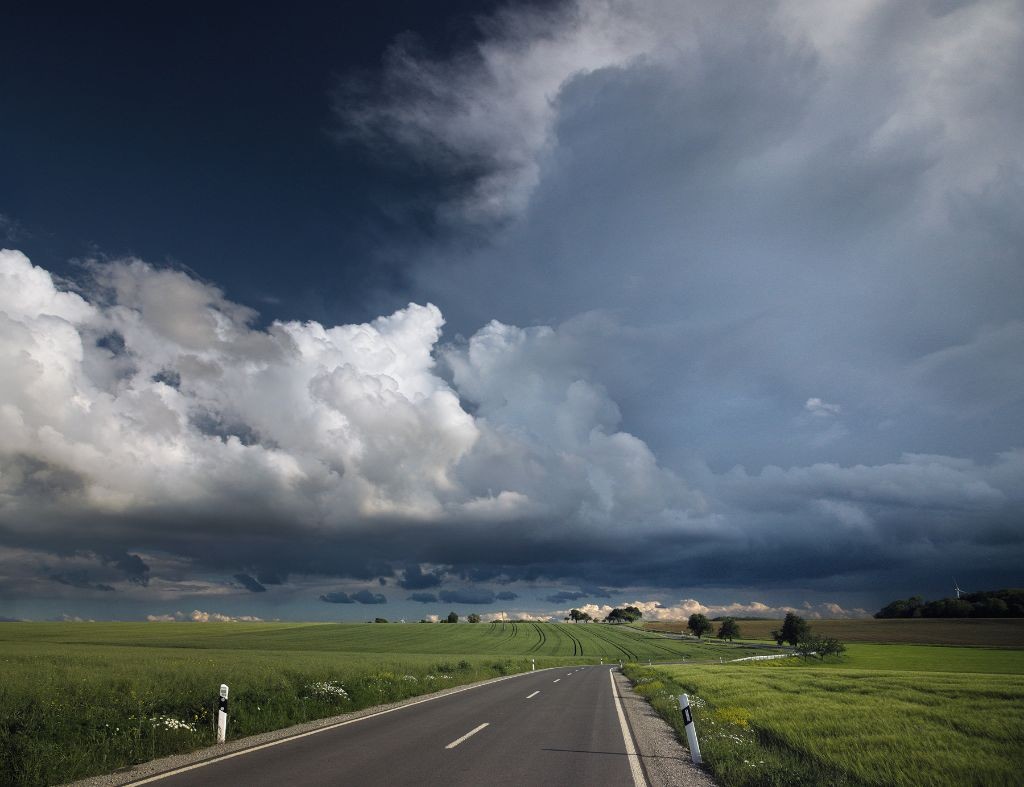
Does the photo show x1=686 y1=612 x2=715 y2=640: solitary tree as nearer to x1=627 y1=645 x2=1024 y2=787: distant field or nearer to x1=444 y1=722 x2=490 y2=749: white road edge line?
x1=627 y1=645 x2=1024 y2=787: distant field

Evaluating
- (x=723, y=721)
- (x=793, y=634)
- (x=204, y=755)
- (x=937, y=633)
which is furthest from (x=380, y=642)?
(x=937, y=633)

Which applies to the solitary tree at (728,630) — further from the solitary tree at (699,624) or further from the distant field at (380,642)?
the distant field at (380,642)

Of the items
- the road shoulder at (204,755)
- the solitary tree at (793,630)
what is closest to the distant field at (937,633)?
the solitary tree at (793,630)

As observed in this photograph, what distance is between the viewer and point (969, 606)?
118 m

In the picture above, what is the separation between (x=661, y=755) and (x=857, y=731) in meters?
4.83

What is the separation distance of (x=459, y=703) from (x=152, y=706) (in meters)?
9.07

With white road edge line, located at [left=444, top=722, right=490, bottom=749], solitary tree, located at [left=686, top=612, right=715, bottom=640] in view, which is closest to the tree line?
solitary tree, located at [left=686, top=612, right=715, bottom=640]

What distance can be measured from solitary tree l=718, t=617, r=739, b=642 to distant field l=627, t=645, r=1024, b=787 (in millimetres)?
102671

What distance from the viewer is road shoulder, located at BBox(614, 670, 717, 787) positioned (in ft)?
27.2

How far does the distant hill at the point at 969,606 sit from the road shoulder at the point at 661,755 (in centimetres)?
13262

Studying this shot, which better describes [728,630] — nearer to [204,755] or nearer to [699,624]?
[699,624]

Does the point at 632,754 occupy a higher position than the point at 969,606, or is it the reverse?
the point at 632,754

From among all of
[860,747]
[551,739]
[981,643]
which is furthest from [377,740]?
[981,643]

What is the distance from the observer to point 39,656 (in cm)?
3675
